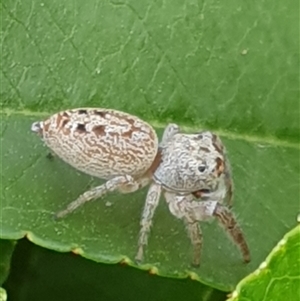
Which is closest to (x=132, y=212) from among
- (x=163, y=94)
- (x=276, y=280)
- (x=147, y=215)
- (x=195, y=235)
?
(x=147, y=215)

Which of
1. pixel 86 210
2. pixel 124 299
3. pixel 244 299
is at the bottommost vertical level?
pixel 124 299

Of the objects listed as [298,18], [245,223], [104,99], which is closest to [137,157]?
[104,99]

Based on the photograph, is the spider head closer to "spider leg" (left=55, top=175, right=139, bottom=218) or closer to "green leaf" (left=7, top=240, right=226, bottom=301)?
"spider leg" (left=55, top=175, right=139, bottom=218)

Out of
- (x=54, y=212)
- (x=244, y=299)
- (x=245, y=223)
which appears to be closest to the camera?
(x=244, y=299)

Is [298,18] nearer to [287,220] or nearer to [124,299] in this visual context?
[287,220]

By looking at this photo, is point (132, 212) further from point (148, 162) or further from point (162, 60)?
point (162, 60)

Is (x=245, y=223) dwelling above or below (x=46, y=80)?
below

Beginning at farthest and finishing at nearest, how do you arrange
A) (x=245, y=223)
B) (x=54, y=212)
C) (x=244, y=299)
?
(x=245, y=223) → (x=54, y=212) → (x=244, y=299)
